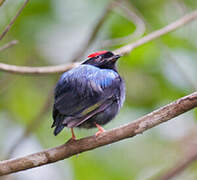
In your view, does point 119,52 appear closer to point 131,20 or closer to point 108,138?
point 131,20

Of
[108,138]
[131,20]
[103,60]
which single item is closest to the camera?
[108,138]

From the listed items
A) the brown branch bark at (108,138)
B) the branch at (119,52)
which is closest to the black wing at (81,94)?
the brown branch bark at (108,138)

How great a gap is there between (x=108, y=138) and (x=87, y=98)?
46cm

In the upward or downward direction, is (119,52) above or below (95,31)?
below

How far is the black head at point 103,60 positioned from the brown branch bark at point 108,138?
110 cm

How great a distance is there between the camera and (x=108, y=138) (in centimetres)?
369

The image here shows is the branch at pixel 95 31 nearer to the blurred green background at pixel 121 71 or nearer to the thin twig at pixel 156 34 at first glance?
the blurred green background at pixel 121 71

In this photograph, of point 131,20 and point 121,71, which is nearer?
point 131,20

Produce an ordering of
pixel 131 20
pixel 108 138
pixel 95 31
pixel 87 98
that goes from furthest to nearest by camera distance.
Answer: pixel 131 20 → pixel 95 31 → pixel 87 98 → pixel 108 138

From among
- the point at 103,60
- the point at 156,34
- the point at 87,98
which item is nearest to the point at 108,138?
the point at 87,98

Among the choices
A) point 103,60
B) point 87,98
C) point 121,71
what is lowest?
point 121,71

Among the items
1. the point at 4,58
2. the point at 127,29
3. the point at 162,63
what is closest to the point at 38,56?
the point at 4,58

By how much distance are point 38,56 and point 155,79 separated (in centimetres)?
147

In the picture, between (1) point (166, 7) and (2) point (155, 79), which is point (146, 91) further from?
(1) point (166, 7)
